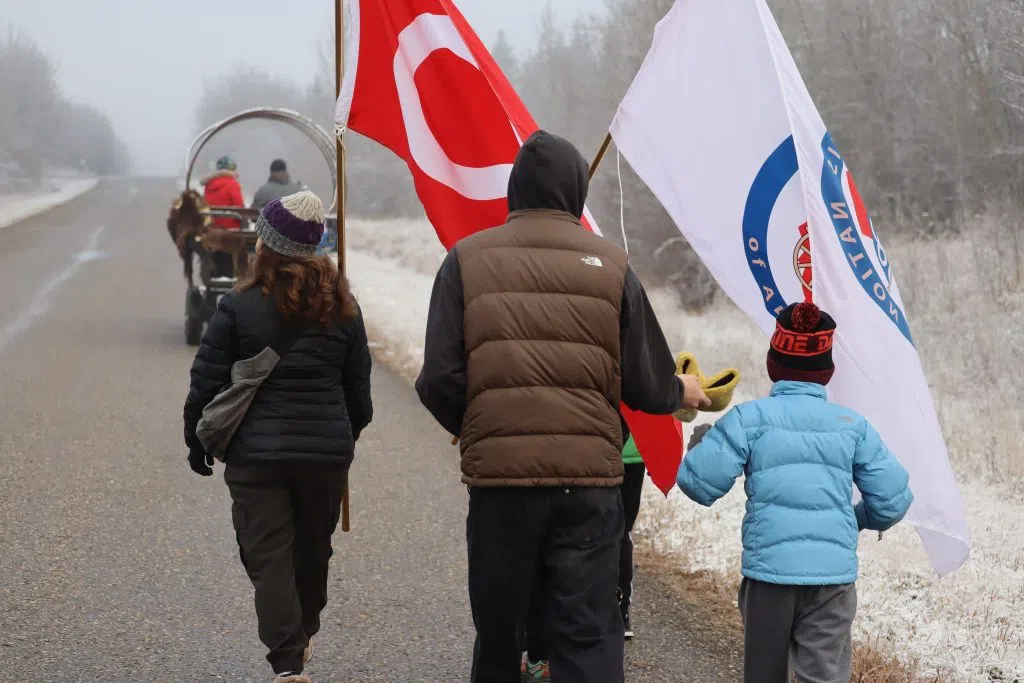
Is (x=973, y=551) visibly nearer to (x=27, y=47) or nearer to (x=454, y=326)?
(x=454, y=326)

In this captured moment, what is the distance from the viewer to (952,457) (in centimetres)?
861

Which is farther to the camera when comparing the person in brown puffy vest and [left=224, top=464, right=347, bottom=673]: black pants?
[left=224, top=464, right=347, bottom=673]: black pants

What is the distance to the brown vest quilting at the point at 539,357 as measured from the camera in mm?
3318

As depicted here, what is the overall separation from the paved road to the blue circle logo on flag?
157cm

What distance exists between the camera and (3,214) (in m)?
46.3

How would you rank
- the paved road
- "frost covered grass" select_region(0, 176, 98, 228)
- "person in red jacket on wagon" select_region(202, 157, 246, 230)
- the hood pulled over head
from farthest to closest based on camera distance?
"frost covered grass" select_region(0, 176, 98, 228)
"person in red jacket on wagon" select_region(202, 157, 246, 230)
the paved road
the hood pulled over head

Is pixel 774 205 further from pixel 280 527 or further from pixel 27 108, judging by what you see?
pixel 27 108

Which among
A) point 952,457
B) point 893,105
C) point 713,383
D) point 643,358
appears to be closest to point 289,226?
point 643,358

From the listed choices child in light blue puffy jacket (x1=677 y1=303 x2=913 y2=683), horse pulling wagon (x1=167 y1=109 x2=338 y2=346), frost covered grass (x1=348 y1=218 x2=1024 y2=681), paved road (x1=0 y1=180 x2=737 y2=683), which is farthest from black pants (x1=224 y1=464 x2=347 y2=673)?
horse pulling wagon (x1=167 y1=109 x2=338 y2=346)

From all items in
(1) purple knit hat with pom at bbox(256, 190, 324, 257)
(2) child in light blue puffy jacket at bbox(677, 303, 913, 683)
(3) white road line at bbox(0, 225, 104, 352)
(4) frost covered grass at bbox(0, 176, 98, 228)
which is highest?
(1) purple knit hat with pom at bbox(256, 190, 324, 257)

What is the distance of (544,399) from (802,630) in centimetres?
104

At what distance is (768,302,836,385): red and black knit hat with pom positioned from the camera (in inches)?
141

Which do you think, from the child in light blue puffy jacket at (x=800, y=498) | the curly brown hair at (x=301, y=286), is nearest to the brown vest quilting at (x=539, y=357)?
the child in light blue puffy jacket at (x=800, y=498)

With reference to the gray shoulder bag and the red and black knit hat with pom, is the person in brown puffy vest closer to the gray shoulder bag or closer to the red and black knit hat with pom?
the red and black knit hat with pom
